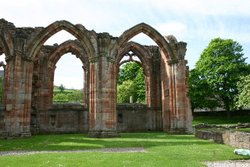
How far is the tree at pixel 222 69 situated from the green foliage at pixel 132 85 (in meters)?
7.61

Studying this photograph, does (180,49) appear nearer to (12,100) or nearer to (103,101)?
(103,101)

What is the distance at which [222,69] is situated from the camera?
33.7 m

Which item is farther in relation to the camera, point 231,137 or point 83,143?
point 83,143

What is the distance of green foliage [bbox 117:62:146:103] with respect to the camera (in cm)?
4000

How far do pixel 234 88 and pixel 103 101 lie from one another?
21.2m

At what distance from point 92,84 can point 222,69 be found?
68.9 feet

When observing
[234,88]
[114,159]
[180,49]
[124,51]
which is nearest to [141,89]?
[234,88]

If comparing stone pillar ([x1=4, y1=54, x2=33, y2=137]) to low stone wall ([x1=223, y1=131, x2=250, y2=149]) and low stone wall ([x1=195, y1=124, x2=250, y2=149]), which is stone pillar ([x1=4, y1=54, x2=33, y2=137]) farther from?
low stone wall ([x1=223, y1=131, x2=250, y2=149])

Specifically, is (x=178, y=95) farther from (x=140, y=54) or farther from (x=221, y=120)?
(x=221, y=120)

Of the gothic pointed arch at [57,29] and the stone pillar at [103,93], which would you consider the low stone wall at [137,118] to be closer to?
the stone pillar at [103,93]

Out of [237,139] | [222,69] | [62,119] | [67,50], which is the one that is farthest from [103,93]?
[222,69]

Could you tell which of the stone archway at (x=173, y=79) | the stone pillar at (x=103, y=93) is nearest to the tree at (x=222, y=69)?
the stone archway at (x=173, y=79)

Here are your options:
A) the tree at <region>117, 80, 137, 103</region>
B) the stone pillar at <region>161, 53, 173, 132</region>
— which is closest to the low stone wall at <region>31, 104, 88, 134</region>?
the stone pillar at <region>161, 53, 173, 132</region>

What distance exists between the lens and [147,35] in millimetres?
18734
